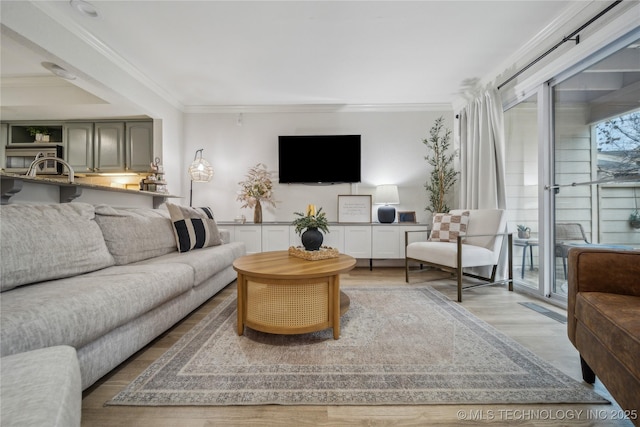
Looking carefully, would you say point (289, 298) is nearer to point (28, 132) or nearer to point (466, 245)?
point (466, 245)

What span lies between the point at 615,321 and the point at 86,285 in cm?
221

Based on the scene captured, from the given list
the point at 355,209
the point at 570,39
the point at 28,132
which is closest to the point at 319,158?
the point at 355,209

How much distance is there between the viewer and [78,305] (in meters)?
1.05

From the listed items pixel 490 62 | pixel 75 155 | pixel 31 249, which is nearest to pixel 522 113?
pixel 490 62

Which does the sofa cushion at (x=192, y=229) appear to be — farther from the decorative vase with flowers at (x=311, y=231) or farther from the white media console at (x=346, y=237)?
the decorative vase with flowers at (x=311, y=231)

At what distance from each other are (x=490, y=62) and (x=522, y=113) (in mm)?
667

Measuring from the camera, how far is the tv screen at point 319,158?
12.6 feet

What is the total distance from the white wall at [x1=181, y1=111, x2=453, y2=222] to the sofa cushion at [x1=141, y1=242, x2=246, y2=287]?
1488 millimetres

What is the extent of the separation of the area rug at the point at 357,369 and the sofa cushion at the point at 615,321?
367mm

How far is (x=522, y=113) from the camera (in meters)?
2.81

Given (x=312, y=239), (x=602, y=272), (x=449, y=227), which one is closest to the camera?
(x=602, y=272)

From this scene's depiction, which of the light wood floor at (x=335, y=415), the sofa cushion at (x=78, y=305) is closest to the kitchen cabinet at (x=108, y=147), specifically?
the sofa cushion at (x=78, y=305)

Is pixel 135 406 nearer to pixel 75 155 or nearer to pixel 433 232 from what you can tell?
pixel 433 232

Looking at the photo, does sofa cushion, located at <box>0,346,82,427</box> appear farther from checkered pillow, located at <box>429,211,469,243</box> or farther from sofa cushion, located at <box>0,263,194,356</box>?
checkered pillow, located at <box>429,211,469,243</box>
